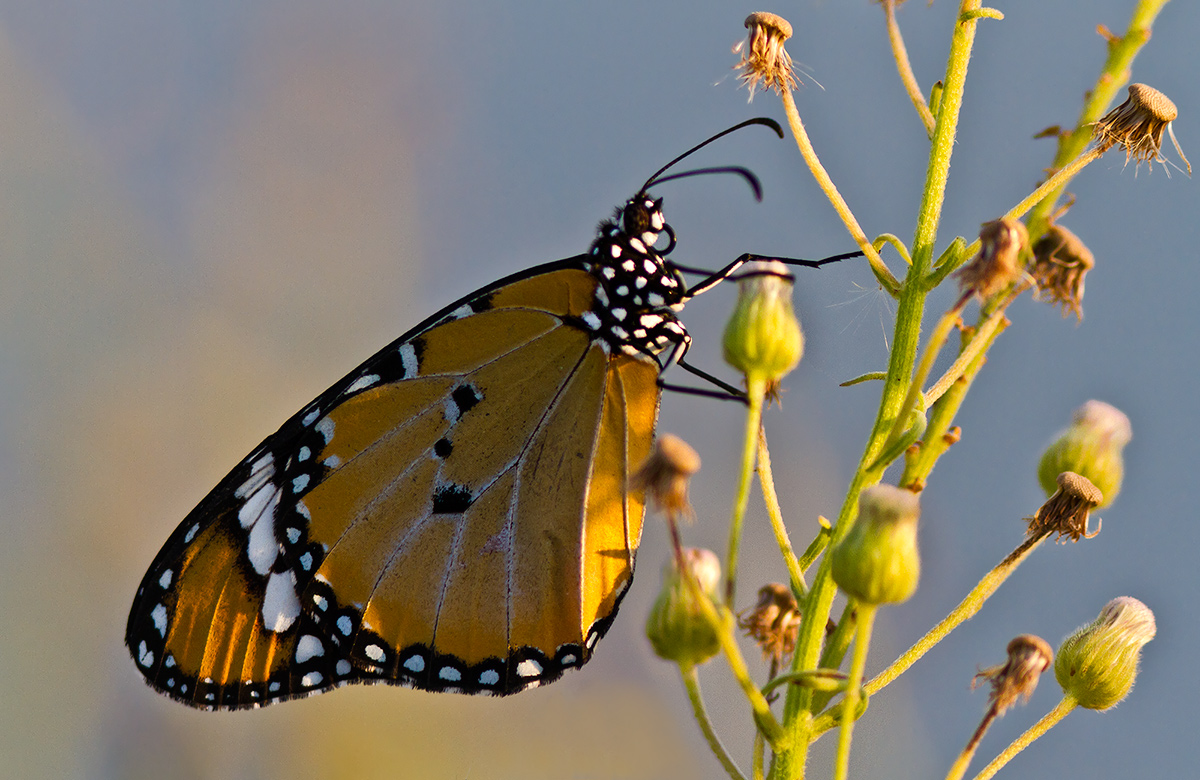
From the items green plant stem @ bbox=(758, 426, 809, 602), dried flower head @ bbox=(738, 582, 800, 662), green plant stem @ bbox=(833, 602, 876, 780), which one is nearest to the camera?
green plant stem @ bbox=(833, 602, 876, 780)

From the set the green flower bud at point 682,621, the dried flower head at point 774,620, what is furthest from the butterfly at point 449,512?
the green flower bud at point 682,621

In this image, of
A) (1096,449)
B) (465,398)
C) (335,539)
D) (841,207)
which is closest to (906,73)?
(841,207)

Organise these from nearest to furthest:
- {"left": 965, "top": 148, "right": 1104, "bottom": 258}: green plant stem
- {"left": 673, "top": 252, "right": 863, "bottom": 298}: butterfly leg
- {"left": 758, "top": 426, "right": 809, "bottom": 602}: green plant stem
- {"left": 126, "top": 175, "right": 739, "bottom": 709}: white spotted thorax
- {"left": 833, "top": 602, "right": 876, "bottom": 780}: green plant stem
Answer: {"left": 833, "top": 602, "right": 876, "bottom": 780}: green plant stem < {"left": 965, "top": 148, "right": 1104, "bottom": 258}: green plant stem < {"left": 758, "top": 426, "right": 809, "bottom": 602}: green plant stem < {"left": 673, "top": 252, "right": 863, "bottom": 298}: butterfly leg < {"left": 126, "top": 175, "right": 739, "bottom": 709}: white spotted thorax

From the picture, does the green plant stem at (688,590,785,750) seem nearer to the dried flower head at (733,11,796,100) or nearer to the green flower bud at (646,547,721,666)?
the green flower bud at (646,547,721,666)

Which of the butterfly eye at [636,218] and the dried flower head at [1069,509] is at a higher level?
the butterfly eye at [636,218]

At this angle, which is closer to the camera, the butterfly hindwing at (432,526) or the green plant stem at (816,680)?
the green plant stem at (816,680)

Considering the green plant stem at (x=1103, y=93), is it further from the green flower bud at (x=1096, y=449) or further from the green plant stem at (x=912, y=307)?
the green flower bud at (x=1096, y=449)

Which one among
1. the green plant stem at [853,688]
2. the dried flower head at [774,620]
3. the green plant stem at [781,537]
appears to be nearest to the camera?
the green plant stem at [853,688]

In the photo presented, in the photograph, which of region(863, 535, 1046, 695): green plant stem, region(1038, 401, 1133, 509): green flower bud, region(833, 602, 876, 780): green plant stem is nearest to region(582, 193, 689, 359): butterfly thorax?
region(1038, 401, 1133, 509): green flower bud
